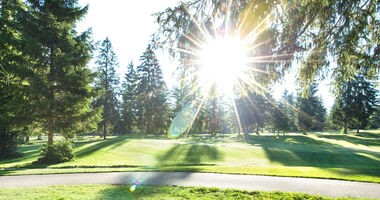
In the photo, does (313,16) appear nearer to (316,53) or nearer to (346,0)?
(346,0)

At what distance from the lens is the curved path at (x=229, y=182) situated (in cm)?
566

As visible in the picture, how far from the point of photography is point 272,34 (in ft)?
17.3

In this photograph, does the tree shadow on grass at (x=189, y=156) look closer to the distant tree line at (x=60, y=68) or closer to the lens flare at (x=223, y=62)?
the distant tree line at (x=60, y=68)

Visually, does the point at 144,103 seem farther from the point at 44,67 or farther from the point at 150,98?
the point at 44,67

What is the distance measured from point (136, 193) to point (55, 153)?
Result: 914cm

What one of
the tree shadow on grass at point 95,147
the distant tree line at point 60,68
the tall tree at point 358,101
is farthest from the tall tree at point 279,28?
the tall tree at point 358,101

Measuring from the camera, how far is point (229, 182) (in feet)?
21.9

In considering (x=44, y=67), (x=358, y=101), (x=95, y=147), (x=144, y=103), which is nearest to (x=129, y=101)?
(x=144, y=103)

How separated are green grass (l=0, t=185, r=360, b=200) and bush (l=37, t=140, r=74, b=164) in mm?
6047

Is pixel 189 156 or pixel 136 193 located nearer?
pixel 136 193

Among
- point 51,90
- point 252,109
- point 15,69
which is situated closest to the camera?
point 15,69

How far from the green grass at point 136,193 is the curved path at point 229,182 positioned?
0.64 metres

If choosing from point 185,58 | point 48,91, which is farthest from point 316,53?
point 48,91

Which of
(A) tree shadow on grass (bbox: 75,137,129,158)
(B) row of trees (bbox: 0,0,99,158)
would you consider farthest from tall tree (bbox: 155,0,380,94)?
(A) tree shadow on grass (bbox: 75,137,129,158)
